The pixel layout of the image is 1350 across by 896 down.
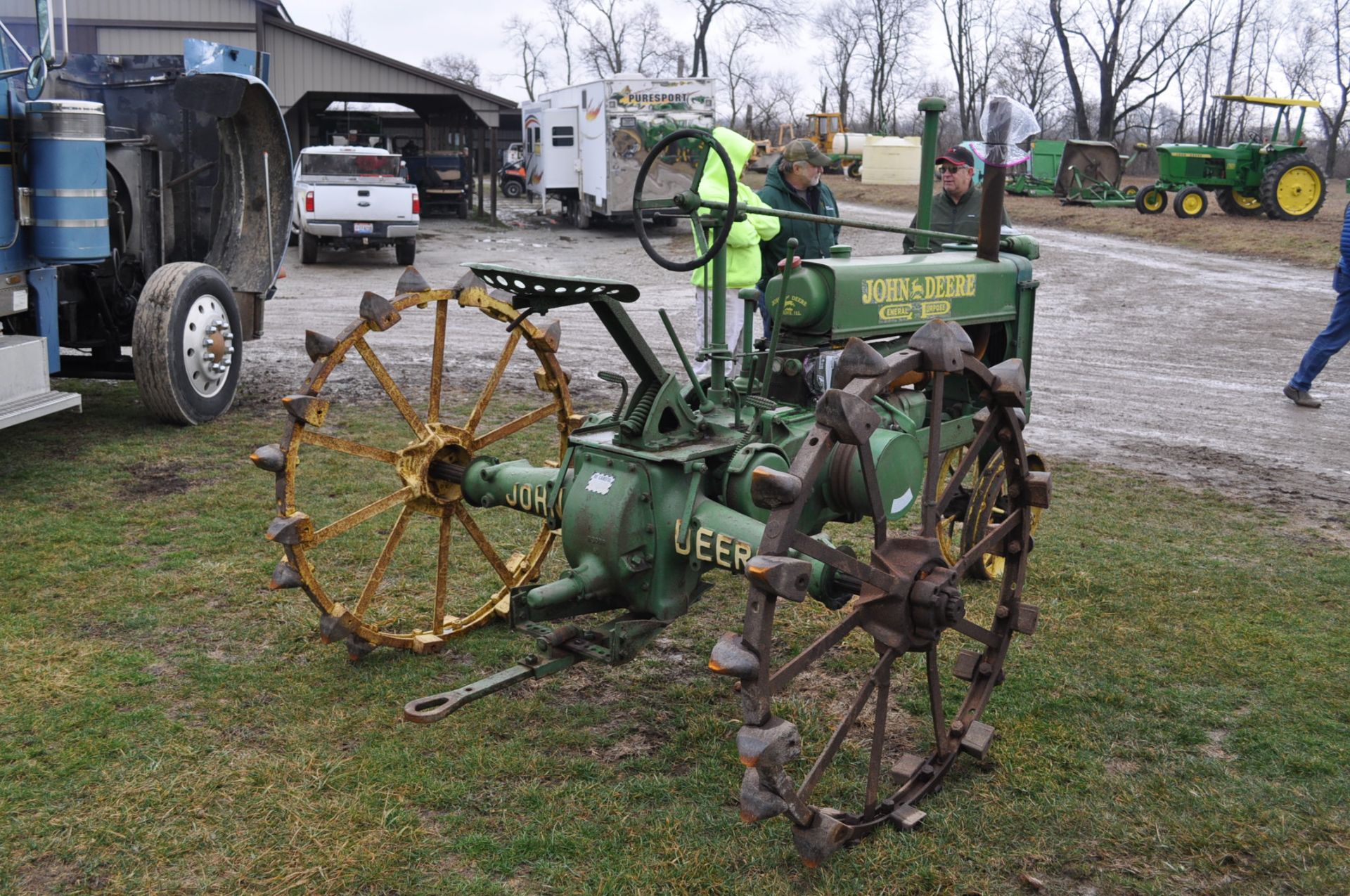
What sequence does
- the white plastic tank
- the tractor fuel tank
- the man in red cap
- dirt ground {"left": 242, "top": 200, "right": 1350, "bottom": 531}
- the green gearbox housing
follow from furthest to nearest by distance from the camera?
the white plastic tank
dirt ground {"left": 242, "top": 200, "right": 1350, "bottom": 531}
the man in red cap
the tractor fuel tank
the green gearbox housing

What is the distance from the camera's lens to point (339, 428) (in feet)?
25.0

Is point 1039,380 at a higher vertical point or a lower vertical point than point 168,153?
lower

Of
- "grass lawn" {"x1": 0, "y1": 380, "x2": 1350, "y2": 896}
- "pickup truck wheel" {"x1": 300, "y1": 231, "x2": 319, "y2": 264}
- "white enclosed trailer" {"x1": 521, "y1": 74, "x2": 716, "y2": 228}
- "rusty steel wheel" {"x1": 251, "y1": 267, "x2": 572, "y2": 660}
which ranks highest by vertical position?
"white enclosed trailer" {"x1": 521, "y1": 74, "x2": 716, "y2": 228}

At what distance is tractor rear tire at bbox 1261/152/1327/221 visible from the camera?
70.5 feet

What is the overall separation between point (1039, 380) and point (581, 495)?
730 cm

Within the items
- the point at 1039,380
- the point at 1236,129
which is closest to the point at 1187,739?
the point at 1039,380

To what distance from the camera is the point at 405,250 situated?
17891mm

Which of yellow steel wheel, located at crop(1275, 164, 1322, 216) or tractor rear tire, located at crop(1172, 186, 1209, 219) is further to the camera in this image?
tractor rear tire, located at crop(1172, 186, 1209, 219)

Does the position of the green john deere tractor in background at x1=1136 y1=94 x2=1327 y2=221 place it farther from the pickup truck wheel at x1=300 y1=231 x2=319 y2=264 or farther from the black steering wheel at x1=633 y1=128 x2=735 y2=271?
the black steering wheel at x1=633 y1=128 x2=735 y2=271

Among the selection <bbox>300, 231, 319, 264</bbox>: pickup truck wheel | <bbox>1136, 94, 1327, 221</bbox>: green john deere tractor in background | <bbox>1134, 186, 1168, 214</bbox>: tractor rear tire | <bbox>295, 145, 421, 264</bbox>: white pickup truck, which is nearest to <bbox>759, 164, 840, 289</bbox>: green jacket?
<bbox>295, 145, 421, 264</bbox>: white pickup truck

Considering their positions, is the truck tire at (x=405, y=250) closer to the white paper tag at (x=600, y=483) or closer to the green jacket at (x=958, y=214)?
the green jacket at (x=958, y=214)

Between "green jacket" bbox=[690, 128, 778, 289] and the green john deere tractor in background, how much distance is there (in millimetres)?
17873

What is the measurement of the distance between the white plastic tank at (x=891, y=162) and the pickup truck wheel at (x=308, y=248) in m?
20.7

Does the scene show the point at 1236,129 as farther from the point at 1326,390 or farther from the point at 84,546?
the point at 84,546
